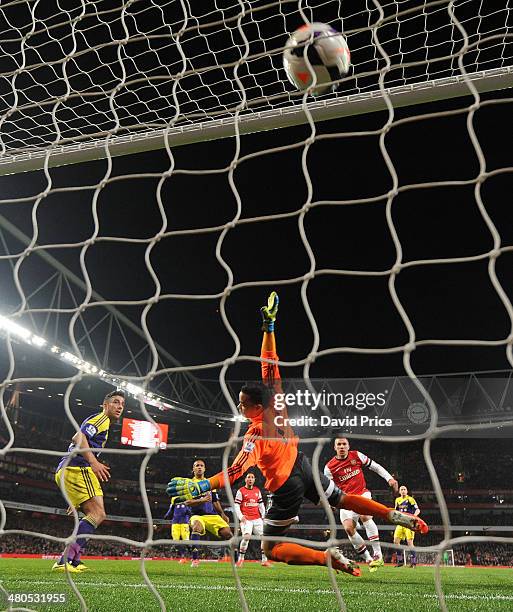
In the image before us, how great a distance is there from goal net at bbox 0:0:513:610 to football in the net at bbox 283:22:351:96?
0.31 feet

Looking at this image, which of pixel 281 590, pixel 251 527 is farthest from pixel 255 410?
pixel 251 527

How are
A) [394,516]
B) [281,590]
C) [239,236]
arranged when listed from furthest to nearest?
[239,236]
[281,590]
[394,516]

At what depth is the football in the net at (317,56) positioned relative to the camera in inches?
90.9

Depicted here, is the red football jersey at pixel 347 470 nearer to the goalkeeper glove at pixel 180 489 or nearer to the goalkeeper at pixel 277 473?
the goalkeeper at pixel 277 473

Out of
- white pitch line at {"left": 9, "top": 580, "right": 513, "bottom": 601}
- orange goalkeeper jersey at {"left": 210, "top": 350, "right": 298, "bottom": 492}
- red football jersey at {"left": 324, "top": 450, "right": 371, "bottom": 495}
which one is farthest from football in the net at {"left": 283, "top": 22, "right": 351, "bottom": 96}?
red football jersey at {"left": 324, "top": 450, "right": 371, "bottom": 495}

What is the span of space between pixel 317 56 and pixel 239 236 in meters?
9.41

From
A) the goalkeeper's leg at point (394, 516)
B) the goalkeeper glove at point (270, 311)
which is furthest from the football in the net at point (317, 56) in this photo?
the goalkeeper's leg at point (394, 516)

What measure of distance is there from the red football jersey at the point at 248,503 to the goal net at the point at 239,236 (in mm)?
574

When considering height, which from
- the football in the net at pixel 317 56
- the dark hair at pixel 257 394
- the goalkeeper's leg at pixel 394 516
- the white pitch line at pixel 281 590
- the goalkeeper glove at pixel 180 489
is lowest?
the white pitch line at pixel 281 590

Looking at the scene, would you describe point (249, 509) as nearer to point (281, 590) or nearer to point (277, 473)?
point (281, 590)

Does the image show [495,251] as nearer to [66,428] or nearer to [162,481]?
[66,428]

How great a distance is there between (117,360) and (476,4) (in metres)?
14.2

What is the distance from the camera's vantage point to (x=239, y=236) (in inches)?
461

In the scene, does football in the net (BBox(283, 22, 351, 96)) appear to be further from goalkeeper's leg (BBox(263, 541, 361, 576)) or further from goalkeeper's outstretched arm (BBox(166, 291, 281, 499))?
goalkeeper's leg (BBox(263, 541, 361, 576))
